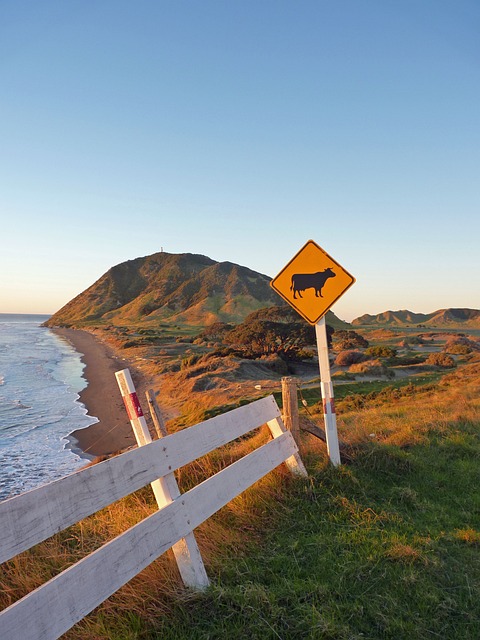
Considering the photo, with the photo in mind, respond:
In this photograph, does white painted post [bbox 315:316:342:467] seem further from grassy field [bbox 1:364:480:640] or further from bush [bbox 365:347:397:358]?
bush [bbox 365:347:397:358]

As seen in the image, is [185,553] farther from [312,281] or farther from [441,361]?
[441,361]

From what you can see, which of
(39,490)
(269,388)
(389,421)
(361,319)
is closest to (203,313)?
(361,319)

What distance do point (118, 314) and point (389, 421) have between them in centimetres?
14035

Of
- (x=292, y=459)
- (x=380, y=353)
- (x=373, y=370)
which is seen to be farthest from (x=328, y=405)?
(x=380, y=353)

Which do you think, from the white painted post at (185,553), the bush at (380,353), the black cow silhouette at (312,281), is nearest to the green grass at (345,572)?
the white painted post at (185,553)

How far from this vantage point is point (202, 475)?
5707 millimetres

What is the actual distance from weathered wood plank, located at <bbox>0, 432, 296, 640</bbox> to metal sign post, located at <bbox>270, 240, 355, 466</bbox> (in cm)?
265

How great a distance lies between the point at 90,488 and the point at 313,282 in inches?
169

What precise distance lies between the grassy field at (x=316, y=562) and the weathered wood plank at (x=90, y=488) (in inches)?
29.4

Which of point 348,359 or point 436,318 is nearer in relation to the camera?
point 348,359

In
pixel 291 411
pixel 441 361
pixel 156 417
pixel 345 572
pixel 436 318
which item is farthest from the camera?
pixel 436 318

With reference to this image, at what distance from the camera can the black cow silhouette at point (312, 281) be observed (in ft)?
20.6

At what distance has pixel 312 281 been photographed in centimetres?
629

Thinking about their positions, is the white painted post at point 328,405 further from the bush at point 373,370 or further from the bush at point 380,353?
the bush at point 380,353
